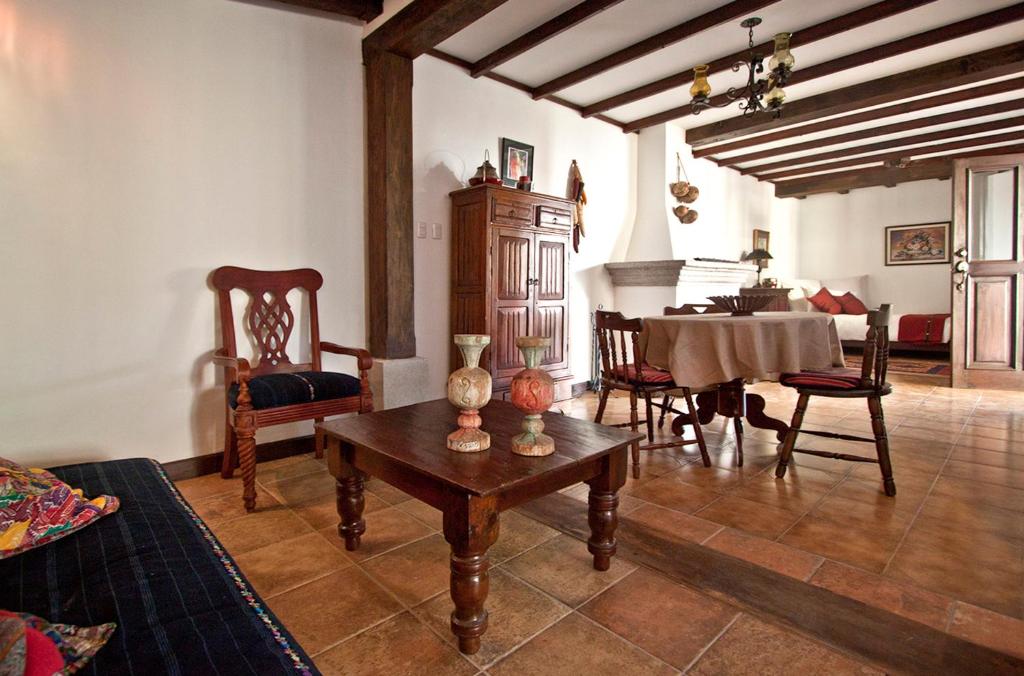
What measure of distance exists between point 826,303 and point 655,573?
23.4 ft

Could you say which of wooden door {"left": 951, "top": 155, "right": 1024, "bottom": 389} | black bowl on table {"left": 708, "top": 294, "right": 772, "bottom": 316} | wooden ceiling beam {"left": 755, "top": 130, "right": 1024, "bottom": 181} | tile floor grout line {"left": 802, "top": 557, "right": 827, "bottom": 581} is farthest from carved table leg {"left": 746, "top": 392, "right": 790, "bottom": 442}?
wooden ceiling beam {"left": 755, "top": 130, "right": 1024, "bottom": 181}

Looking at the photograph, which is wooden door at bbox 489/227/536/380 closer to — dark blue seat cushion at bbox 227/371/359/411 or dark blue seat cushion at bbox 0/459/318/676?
dark blue seat cushion at bbox 227/371/359/411

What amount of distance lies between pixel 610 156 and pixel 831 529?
4104 millimetres

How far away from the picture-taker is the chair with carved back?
2355 millimetres

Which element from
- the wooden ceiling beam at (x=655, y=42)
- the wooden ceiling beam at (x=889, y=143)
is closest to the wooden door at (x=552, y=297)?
the wooden ceiling beam at (x=655, y=42)

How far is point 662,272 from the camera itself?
5.12m

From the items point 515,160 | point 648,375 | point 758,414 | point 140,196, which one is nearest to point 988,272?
point 758,414

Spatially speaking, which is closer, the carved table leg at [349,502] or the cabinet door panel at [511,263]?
the carved table leg at [349,502]

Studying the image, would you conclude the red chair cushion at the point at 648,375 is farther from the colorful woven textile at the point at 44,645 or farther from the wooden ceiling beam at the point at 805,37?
the colorful woven textile at the point at 44,645

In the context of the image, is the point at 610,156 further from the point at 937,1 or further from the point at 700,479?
the point at 700,479

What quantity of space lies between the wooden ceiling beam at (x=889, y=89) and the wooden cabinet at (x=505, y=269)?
6.31ft

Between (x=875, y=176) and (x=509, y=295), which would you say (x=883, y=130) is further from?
(x=509, y=295)

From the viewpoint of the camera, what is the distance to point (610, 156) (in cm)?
530

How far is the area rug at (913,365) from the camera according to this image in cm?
599
